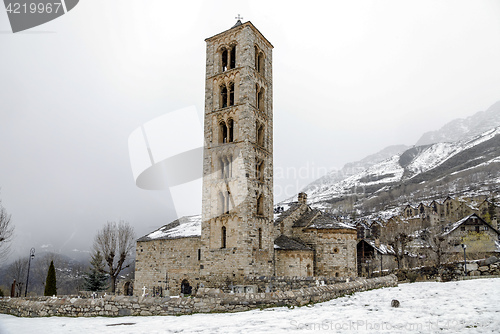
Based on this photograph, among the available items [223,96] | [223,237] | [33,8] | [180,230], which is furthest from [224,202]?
[33,8]

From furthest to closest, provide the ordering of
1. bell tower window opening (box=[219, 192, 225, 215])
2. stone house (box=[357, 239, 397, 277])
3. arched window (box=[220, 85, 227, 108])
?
stone house (box=[357, 239, 397, 277]) < arched window (box=[220, 85, 227, 108]) < bell tower window opening (box=[219, 192, 225, 215])

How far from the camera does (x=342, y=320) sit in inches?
429

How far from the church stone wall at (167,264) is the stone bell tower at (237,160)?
14.7ft

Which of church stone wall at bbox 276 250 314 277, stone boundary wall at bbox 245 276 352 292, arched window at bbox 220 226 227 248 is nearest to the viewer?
stone boundary wall at bbox 245 276 352 292

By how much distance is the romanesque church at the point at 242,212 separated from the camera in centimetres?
2683

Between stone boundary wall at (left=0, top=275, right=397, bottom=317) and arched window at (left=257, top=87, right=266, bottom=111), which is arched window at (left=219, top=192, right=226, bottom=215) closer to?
arched window at (left=257, top=87, right=266, bottom=111)

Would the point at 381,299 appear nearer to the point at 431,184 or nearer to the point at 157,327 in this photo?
the point at 157,327

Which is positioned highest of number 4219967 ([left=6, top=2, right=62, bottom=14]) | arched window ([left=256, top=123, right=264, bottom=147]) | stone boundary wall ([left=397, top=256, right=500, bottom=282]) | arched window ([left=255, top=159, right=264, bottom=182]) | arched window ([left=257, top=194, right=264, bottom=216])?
number 4219967 ([left=6, top=2, right=62, bottom=14])

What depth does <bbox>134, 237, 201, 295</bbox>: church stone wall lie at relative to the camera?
3172cm

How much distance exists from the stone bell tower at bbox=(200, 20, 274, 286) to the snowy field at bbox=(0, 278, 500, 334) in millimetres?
12726

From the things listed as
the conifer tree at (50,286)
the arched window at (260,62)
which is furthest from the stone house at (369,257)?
the conifer tree at (50,286)

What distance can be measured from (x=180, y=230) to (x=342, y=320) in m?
27.1

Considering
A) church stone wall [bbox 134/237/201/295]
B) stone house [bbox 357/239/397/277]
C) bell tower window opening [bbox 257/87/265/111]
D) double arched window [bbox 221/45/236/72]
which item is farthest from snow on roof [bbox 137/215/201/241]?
stone house [bbox 357/239/397/277]

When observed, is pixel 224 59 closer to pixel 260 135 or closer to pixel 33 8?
pixel 260 135
